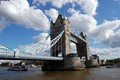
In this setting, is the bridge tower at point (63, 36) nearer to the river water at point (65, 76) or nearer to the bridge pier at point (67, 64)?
the bridge pier at point (67, 64)

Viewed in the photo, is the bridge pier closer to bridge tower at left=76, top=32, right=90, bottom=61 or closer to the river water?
the river water

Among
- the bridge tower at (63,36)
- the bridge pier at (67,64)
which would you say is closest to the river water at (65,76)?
the bridge pier at (67,64)

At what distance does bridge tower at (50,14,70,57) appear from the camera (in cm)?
7059

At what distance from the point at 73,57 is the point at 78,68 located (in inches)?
142

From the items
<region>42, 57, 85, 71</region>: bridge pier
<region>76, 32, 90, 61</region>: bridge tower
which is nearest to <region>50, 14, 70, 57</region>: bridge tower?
<region>42, 57, 85, 71</region>: bridge pier

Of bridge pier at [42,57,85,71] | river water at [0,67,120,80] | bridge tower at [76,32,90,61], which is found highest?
Answer: bridge tower at [76,32,90,61]

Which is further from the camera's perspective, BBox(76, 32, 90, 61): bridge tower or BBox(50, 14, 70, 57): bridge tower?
BBox(76, 32, 90, 61): bridge tower

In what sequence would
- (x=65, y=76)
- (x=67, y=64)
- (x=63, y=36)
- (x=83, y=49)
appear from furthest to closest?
(x=83, y=49) < (x=63, y=36) < (x=67, y=64) < (x=65, y=76)

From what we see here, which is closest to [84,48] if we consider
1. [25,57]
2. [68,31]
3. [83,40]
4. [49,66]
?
[83,40]

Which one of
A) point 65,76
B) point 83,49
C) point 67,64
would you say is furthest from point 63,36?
point 65,76

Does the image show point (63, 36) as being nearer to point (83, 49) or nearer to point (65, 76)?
point (83, 49)

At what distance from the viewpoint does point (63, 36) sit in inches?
2810

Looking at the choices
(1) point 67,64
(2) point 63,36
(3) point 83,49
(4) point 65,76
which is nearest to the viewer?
(4) point 65,76

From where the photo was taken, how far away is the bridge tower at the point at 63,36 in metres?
70.6
